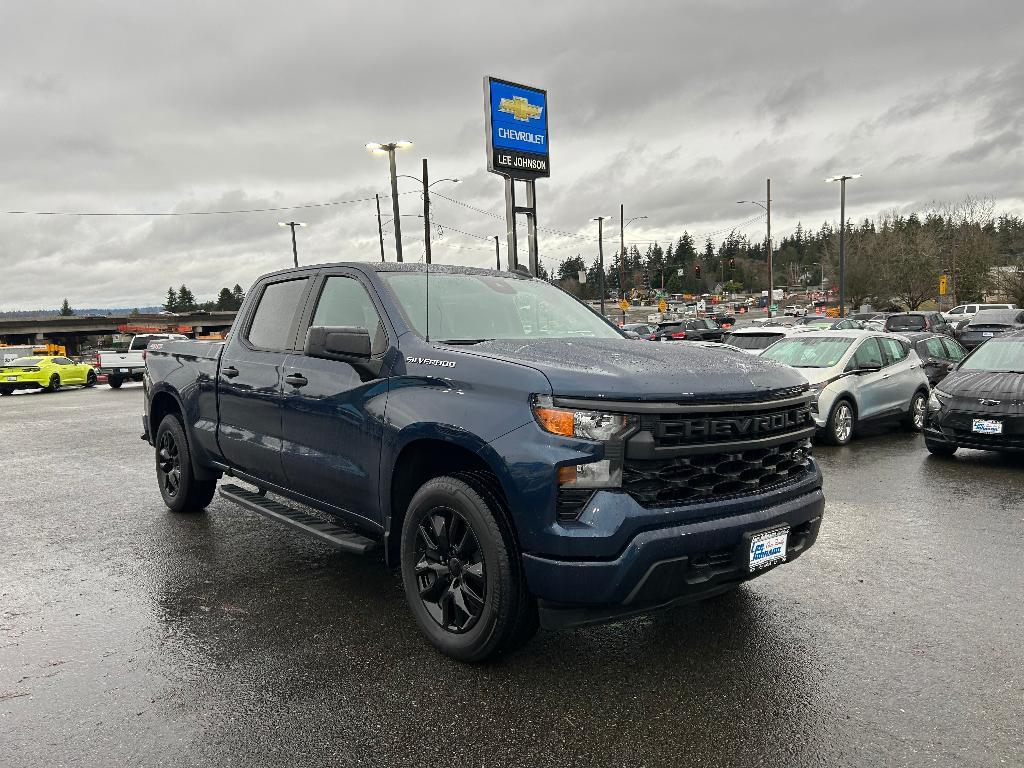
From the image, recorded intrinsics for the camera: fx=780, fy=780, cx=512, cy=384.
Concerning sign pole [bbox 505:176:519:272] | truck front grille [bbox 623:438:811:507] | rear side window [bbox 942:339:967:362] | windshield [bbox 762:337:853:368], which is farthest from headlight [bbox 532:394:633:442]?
sign pole [bbox 505:176:519:272]

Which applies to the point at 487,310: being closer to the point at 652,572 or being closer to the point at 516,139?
the point at 652,572

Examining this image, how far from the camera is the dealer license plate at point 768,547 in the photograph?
11.2ft

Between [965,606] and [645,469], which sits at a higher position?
[645,469]

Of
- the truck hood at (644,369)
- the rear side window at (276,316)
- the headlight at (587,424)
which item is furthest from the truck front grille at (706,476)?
the rear side window at (276,316)

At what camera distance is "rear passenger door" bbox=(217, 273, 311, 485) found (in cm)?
493

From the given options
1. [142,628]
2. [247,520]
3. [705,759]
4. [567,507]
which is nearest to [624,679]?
[705,759]

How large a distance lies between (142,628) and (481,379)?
240cm

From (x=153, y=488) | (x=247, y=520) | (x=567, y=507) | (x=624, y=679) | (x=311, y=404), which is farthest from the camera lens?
(x=153, y=488)

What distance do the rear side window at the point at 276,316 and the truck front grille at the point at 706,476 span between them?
2680mm

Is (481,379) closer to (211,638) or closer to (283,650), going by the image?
(283,650)

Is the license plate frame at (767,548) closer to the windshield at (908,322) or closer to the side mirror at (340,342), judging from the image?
the side mirror at (340,342)

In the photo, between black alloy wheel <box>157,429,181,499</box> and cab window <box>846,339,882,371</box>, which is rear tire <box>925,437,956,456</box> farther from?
black alloy wheel <box>157,429,181,499</box>

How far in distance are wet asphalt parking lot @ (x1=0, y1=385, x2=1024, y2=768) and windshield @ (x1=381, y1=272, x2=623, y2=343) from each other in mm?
1619

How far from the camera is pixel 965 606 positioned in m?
4.29
